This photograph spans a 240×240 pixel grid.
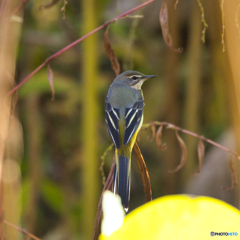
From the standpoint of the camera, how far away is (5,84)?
1.48 ft

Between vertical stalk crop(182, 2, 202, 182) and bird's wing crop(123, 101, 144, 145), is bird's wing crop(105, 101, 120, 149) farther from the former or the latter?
vertical stalk crop(182, 2, 202, 182)

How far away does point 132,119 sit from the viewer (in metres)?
0.90

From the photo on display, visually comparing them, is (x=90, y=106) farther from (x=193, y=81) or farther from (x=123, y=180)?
(x=193, y=81)

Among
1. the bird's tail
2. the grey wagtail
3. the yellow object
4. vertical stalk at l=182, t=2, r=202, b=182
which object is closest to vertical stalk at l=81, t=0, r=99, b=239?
the grey wagtail

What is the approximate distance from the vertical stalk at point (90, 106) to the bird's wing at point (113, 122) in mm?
174

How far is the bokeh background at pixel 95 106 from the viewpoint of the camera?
129 cm

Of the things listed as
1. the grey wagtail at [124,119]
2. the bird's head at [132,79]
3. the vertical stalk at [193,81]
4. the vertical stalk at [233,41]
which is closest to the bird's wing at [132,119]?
the grey wagtail at [124,119]

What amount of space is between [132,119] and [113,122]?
64 millimetres

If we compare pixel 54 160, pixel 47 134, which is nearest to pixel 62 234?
pixel 54 160

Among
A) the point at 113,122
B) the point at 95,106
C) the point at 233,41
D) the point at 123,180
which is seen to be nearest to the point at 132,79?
the point at 95,106

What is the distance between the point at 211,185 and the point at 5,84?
4.03 feet

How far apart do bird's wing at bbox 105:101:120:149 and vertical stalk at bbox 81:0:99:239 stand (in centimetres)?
17

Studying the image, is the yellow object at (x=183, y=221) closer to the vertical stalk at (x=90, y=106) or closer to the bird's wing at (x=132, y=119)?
the bird's wing at (x=132, y=119)

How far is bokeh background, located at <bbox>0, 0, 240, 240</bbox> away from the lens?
1.29 meters
